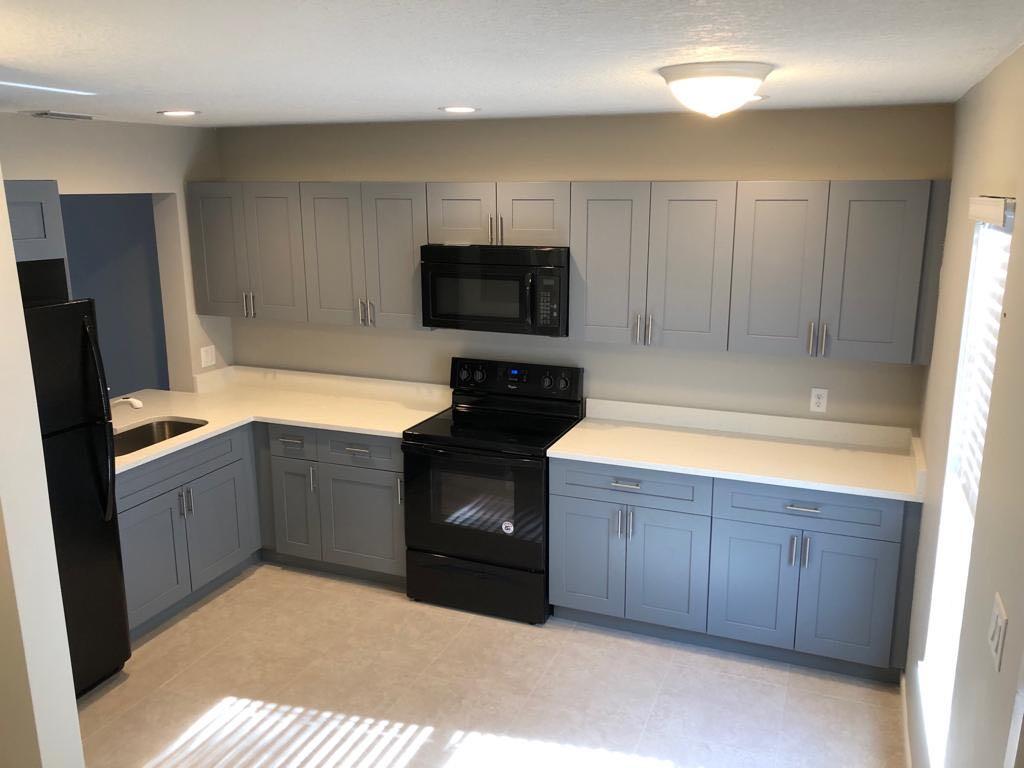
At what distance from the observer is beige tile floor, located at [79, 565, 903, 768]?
2875 millimetres

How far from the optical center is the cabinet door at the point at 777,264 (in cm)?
325

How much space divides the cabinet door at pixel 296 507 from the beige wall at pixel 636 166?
2.22 feet

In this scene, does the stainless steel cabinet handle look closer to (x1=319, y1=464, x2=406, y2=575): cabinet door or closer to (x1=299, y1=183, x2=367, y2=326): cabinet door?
(x1=319, y1=464, x2=406, y2=575): cabinet door

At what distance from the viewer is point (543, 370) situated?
3957 mm

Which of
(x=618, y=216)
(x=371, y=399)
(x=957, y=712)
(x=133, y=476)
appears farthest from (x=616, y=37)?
(x=371, y=399)

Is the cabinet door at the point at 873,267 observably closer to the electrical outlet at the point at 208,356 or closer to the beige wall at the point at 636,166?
the beige wall at the point at 636,166

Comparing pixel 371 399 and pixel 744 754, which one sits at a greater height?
pixel 371 399

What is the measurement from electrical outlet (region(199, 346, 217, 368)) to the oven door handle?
1.49 meters

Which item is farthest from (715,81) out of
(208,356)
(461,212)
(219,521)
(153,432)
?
(208,356)

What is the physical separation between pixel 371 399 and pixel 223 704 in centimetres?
175

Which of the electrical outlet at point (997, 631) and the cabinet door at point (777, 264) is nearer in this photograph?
the electrical outlet at point (997, 631)

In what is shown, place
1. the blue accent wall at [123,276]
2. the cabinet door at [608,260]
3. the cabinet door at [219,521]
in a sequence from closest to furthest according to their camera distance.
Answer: the cabinet door at [608,260], the cabinet door at [219,521], the blue accent wall at [123,276]

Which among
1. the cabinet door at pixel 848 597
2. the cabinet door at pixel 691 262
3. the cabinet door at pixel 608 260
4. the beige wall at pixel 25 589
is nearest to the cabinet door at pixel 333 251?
the cabinet door at pixel 608 260

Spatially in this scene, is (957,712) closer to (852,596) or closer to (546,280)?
(852,596)
